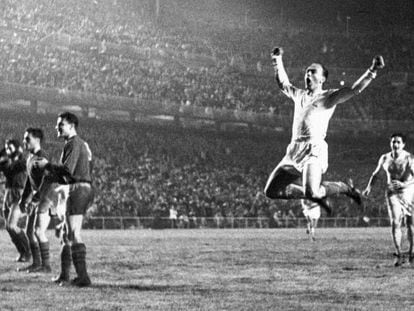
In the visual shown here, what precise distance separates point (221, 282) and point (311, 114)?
2778 mm

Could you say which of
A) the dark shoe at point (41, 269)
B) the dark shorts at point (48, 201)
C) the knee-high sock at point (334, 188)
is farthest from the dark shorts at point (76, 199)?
the knee-high sock at point (334, 188)

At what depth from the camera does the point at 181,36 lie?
181 feet

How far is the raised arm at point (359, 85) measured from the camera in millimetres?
8560

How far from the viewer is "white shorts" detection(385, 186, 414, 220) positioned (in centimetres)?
1357

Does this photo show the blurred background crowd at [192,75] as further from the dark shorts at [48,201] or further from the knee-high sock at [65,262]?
the knee-high sock at [65,262]

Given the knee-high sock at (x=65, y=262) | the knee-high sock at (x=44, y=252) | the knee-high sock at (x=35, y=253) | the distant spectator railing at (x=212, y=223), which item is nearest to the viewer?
the knee-high sock at (x=65, y=262)

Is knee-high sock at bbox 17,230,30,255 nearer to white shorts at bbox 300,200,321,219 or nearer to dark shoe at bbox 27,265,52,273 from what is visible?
dark shoe at bbox 27,265,52,273

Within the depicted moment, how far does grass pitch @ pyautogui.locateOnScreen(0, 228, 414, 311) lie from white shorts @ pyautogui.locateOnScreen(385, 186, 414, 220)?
0.95m

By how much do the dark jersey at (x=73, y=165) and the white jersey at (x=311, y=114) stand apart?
8.77ft

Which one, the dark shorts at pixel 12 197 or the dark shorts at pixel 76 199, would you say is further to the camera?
the dark shorts at pixel 12 197

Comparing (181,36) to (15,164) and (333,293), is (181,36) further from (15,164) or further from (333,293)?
(333,293)

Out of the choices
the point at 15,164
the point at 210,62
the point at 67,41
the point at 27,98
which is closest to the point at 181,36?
the point at 210,62

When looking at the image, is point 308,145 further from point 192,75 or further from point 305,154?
point 192,75

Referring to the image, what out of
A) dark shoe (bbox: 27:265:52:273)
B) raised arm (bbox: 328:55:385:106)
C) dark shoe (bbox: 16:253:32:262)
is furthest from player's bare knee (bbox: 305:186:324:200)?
dark shoe (bbox: 16:253:32:262)
